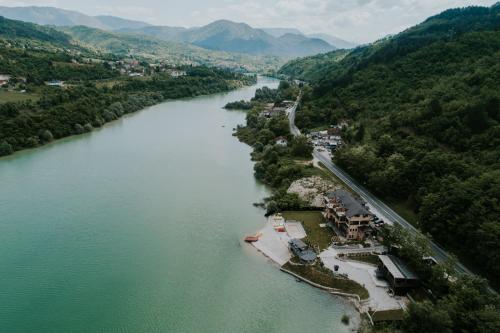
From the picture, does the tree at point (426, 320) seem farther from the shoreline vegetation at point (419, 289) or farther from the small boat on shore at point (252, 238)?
the small boat on shore at point (252, 238)

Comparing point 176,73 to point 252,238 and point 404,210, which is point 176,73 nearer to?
point 252,238

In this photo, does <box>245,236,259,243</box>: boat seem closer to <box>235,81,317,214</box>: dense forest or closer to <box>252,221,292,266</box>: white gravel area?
<box>252,221,292,266</box>: white gravel area

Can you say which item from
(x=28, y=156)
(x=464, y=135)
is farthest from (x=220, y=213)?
(x=28, y=156)

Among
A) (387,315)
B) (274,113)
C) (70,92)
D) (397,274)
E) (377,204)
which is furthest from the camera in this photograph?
(274,113)

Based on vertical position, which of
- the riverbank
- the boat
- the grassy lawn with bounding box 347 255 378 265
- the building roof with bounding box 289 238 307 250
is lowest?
the riverbank

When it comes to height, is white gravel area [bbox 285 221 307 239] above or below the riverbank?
above

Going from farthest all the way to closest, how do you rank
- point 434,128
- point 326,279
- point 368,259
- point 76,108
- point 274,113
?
point 274,113, point 76,108, point 434,128, point 368,259, point 326,279

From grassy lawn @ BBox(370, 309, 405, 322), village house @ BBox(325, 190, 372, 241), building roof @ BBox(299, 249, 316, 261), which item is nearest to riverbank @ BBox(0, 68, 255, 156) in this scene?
building roof @ BBox(299, 249, 316, 261)

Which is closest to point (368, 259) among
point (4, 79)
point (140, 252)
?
point (140, 252)
